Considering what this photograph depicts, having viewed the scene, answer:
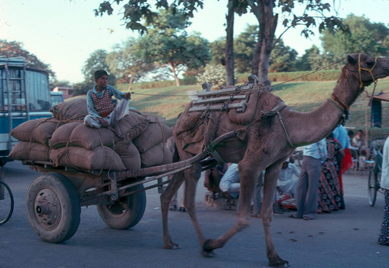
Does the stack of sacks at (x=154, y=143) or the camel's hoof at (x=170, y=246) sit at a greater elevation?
the stack of sacks at (x=154, y=143)

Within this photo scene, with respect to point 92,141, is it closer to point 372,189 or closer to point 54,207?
point 54,207

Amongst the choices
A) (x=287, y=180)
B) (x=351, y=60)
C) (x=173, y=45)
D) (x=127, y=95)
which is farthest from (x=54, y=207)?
(x=173, y=45)

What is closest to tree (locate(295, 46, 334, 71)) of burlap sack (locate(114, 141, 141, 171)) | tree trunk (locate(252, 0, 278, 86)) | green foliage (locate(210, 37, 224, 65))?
green foliage (locate(210, 37, 224, 65))

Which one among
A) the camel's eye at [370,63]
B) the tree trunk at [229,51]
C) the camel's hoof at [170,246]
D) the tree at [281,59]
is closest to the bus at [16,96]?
the tree trunk at [229,51]

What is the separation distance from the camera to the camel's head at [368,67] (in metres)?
6.24

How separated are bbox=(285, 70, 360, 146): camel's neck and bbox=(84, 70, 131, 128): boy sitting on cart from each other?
2323mm

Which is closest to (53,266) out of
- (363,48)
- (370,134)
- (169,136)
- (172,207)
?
(169,136)

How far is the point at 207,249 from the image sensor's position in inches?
272

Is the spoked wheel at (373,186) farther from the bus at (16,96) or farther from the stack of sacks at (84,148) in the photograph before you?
the bus at (16,96)

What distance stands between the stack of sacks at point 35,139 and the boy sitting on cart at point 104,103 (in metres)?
0.77

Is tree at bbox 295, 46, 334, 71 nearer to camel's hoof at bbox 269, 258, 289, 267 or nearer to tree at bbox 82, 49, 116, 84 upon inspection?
tree at bbox 82, 49, 116, 84

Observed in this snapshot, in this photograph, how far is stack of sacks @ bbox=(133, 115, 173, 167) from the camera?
800cm

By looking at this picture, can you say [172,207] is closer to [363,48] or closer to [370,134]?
[370,134]

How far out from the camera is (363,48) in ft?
195
